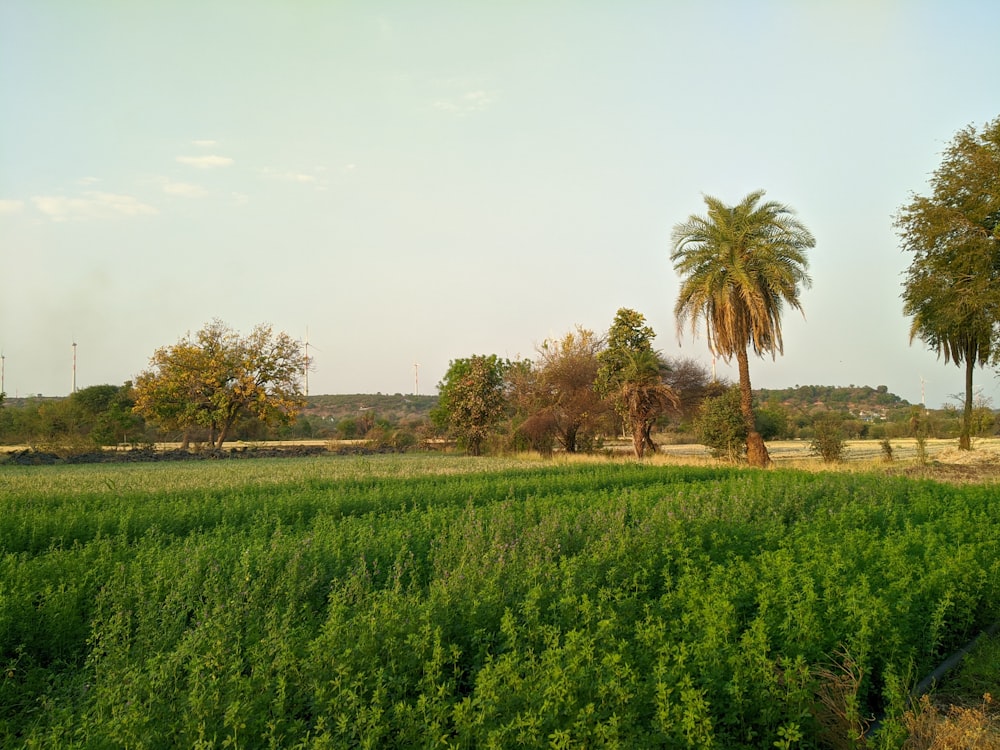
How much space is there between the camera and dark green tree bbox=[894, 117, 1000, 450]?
25.6 m

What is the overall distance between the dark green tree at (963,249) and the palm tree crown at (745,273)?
5080 mm

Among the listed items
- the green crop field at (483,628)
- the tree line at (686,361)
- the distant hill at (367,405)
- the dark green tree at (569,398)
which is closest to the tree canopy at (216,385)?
the tree line at (686,361)

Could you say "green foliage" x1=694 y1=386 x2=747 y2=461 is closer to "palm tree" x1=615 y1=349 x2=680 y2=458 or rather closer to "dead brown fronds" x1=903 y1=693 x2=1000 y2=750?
"palm tree" x1=615 y1=349 x2=680 y2=458

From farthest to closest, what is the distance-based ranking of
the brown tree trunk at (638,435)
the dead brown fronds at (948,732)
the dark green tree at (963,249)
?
the brown tree trunk at (638,435)
the dark green tree at (963,249)
the dead brown fronds at (948,732)

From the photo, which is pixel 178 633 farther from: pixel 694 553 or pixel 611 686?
pixel 694 553

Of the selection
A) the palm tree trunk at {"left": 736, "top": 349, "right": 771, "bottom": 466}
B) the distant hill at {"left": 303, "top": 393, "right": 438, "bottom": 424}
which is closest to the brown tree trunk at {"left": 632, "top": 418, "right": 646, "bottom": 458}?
the palm tree trunk at {"left": 736, "top": 349, "right": 771, "bottom": 466}

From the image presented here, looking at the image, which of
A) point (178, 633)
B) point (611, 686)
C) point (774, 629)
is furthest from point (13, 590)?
point (774, 629)

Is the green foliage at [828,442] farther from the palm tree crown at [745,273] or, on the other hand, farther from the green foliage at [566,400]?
the green foliage at [566,400]

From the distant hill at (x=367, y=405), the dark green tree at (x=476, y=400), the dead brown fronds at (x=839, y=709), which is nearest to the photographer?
the dead brown fronds at (x=839, y=709)

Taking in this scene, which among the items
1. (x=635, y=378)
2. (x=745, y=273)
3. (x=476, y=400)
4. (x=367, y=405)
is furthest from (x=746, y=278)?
(x=367, y=405)

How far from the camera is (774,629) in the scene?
5730 mm

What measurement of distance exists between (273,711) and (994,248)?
29656mm

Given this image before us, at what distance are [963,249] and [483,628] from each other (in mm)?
28107

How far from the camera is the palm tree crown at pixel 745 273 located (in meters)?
26.7
